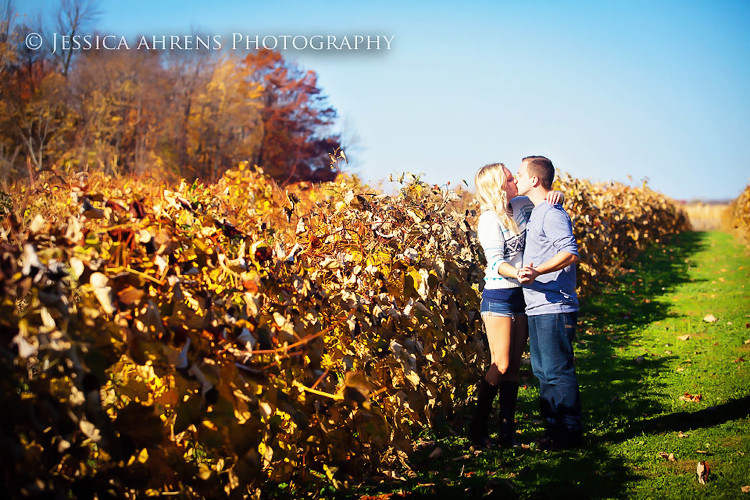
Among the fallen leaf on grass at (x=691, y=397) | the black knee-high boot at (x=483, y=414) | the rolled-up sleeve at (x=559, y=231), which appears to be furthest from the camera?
the fallen leaf on grass at (x=691, y=397)

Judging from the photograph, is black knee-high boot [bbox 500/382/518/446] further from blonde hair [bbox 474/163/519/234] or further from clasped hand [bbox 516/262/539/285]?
blonde hair [bbox 474/163/519/234]

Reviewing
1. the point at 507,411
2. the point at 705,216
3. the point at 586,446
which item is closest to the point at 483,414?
the point at 507,411

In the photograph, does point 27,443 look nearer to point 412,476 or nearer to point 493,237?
point 412,476

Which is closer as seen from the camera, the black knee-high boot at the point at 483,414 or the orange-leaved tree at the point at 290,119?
the black knee-high boot at the point at 483,414

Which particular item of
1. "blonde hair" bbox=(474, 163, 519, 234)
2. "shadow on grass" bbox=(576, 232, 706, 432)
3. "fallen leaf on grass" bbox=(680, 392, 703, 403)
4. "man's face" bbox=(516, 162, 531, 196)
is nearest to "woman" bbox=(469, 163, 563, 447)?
"blonde hair" bbox=(474, 163, 519, 234)

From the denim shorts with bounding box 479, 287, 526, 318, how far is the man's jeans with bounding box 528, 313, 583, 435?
15 cm

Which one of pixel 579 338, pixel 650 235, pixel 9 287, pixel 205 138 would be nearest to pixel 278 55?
pixel 205 138

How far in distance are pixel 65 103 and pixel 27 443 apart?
26885 millimetres

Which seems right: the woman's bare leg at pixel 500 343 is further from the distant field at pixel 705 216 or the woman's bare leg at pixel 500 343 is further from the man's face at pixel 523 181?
the distant field at pixel 705 216

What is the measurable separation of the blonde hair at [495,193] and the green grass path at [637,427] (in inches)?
61.4

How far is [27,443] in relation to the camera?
6.12ft

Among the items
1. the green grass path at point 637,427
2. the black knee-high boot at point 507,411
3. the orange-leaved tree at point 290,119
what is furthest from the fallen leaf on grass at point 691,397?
the orange-leaved tree at point 290,119

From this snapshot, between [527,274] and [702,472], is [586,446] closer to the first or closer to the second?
[702,472]

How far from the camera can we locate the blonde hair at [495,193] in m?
3.91
